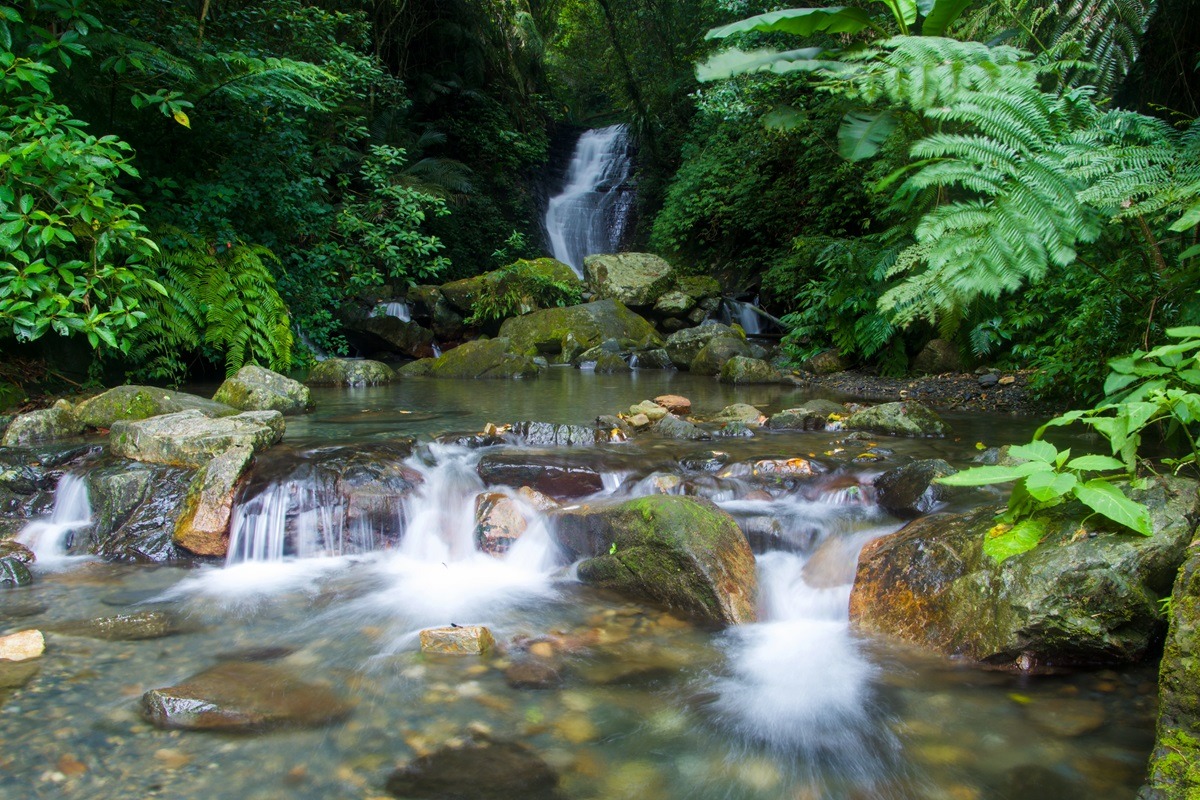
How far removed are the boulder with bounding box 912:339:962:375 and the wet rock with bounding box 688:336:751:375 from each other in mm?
2604

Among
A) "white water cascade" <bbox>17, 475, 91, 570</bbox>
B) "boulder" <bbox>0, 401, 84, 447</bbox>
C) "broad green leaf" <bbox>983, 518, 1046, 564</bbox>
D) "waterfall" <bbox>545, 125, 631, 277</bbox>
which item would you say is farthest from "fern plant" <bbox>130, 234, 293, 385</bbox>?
"waterfall" <bbox>545, 125, 631, 277</bbox>

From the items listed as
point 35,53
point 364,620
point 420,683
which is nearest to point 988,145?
point 420,683

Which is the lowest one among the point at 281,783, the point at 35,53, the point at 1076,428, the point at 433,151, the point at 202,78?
the point at 281,783

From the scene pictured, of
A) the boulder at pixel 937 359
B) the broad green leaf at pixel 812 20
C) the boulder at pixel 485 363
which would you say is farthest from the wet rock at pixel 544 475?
the boulder at pixel 937 359

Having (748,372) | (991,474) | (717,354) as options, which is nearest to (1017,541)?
(991,474)

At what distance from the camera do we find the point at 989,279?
357 cm

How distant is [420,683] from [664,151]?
1928cm

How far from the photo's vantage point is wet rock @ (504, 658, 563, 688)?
3.06 metres

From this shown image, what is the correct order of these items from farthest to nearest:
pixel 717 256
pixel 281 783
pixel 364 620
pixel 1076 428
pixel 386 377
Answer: pixel 717 256
pixel 386 377
pixel 1076 428
pixel 364 620
pixel 281 783

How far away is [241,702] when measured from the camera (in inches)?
111

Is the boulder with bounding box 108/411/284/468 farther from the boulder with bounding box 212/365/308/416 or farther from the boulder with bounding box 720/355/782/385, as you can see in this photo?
the boulder with bounding box 720/355/782/385

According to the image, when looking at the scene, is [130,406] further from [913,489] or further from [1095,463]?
[1095,463]

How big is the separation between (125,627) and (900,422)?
5.80m

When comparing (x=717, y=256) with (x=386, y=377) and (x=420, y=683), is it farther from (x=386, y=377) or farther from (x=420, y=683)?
(x=420, y=683)
